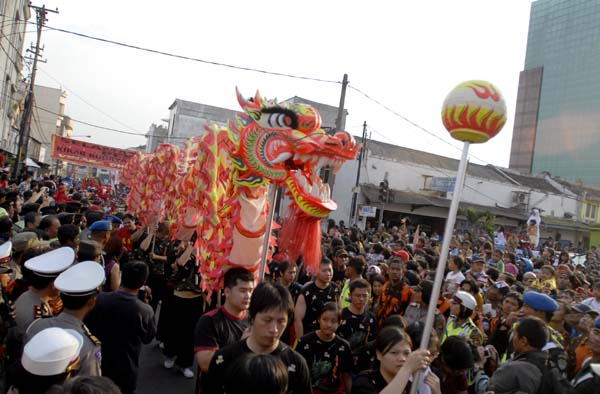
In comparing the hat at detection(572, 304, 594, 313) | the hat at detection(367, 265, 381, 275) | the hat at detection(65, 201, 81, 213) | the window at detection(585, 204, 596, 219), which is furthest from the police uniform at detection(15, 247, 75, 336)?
the window at detection(585, 204, 596, 219)

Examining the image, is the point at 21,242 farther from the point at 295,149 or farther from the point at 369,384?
the point at 369,384

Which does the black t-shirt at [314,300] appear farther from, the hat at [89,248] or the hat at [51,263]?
the hat at [51,263]

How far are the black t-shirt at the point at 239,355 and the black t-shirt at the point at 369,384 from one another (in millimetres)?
279

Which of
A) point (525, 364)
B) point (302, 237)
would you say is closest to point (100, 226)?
point (302, 237)

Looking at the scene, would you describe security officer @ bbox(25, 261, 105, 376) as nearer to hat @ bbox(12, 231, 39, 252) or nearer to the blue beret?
hat @ bbox(12, 231, 39, 252)

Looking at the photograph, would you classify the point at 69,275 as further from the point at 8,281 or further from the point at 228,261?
the point at 228,261

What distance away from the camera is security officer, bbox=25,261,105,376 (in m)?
2.07

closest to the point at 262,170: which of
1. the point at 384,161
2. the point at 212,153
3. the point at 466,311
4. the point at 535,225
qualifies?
the point at 212,153

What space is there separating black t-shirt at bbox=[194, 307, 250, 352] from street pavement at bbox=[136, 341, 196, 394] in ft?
6.23

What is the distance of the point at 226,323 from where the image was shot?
2.56 metres

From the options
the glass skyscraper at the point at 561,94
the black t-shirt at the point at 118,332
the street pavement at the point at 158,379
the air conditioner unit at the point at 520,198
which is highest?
the glass skyscraper at the point at 561,94

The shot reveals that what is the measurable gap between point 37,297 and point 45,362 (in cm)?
111

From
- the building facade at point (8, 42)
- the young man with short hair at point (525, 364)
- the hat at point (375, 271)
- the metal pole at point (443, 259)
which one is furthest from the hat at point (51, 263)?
the building facade at point (8, 42)

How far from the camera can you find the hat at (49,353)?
1.57m
